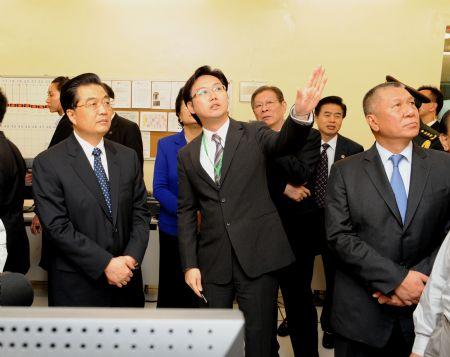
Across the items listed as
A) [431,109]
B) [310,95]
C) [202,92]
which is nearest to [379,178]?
[310,95]

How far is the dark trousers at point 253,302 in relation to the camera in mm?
1802

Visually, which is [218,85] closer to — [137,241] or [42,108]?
[137,241]

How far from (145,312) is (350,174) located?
1.47 meters

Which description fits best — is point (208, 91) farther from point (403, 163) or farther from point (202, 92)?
point (403, 163)

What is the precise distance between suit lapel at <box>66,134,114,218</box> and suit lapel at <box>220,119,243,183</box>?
0.54 metres

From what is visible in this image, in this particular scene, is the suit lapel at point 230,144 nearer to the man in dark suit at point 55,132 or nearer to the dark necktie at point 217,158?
the dark necktie at point 217,158

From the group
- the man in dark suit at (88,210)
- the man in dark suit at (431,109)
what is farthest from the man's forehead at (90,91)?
the man in dark suit at (431,109)

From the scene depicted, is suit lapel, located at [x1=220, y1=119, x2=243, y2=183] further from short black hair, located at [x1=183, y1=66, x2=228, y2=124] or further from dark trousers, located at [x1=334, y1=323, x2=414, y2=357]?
dark trousers, located at [x1=334, y1=323, x2=414, y2=357]

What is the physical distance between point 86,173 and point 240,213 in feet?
2.28

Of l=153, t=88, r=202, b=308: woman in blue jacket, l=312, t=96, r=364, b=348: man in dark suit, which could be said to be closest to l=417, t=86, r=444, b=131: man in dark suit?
l=312, t=96, r=364, b=348: man in dark suit

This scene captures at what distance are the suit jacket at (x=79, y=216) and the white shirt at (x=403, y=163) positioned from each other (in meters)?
1.14

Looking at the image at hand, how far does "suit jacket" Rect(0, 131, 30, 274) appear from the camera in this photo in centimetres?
237

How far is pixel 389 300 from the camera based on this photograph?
5.51 ft

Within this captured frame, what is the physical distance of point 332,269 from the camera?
2.98 metres
